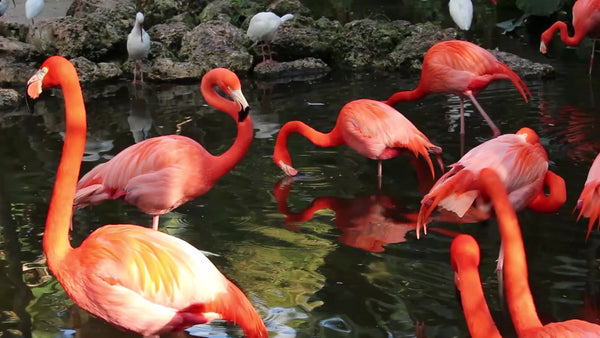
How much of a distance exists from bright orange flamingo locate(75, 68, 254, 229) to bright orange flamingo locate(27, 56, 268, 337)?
3.64ft

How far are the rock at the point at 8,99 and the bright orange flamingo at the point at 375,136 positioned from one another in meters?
3.74

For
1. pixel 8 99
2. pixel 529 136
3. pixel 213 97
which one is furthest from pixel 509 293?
pixel 8 99

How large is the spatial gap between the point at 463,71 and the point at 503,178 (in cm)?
253

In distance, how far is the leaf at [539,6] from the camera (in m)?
11.2

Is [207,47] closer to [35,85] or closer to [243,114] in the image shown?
[243,114]

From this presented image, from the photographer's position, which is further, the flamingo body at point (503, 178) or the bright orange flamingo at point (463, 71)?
the bright orange flamingo at point (463, 71)

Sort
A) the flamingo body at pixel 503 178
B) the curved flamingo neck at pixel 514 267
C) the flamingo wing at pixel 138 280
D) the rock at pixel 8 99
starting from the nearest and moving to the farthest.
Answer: the curved flamingo neck at pixel 514 267 < the flamingo wing at pixel 138 280 < the flamingo body at pixel 503 178 < the rock at pixel 8 99

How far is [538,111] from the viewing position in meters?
7.04

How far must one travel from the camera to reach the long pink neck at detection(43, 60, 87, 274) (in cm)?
302

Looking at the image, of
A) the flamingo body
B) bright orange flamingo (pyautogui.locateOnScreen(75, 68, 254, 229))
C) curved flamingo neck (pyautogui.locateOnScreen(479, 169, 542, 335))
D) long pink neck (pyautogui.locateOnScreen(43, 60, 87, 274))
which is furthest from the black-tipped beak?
curved flamingo neck (pyautogui.locateOnScreen(479, 169, 542, 335))

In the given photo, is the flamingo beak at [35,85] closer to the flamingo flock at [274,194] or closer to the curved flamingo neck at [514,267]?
the flamingo flock at [274,194]

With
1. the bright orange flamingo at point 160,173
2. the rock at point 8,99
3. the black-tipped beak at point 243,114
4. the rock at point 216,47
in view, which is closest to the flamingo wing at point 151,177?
the bright orange flamingo at point 160,173

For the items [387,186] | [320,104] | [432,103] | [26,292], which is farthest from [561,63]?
[26,292]

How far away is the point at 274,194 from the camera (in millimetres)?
5359
